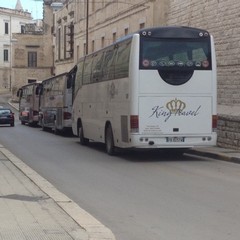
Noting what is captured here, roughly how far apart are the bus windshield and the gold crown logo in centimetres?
103

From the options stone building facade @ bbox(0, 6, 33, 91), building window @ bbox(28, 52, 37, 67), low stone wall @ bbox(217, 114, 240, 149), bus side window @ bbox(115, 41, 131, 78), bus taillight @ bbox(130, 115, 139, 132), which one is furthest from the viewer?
stone building facade @ bbox(0, 6, 33, 91)

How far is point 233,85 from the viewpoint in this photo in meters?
23.8

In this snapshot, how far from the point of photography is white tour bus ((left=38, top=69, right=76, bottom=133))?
101 ft

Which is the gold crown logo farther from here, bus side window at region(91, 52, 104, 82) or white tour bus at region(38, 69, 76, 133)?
white tour bus at region(38, 69, 76, 133)

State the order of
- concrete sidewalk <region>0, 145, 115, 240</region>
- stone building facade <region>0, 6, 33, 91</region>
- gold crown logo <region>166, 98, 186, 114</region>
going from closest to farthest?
concrete sidewalk <region>0, 145, 115, 240</region> → gold crown logo <region>166, 98, 186, 114</region> → stone building facade <region>0, 6, 33, 91</region>

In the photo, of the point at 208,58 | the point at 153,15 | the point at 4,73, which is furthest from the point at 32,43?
the point at 208,58

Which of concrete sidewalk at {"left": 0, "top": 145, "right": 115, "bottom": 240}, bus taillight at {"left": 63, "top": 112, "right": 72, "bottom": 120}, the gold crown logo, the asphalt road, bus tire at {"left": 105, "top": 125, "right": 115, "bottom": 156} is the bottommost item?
the asphalt road

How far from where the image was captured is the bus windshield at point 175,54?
16.8 m

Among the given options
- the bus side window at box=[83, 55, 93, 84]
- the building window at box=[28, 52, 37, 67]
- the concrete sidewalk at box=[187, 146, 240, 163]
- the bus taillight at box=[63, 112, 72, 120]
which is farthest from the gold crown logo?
the building window at box=[28, 52, 37, 67]

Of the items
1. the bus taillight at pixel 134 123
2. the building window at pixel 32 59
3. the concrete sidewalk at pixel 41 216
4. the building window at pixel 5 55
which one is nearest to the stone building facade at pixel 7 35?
the building window at pixel 5 55

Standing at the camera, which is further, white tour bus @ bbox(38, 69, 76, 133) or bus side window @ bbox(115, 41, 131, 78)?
white tour bus @ bbox(38, 69, 76, 133)

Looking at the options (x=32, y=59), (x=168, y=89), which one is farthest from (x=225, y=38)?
(x=32, y=59)

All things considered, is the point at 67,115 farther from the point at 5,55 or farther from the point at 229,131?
the point at 5,55

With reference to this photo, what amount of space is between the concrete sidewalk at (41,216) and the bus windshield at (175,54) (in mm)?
6178
